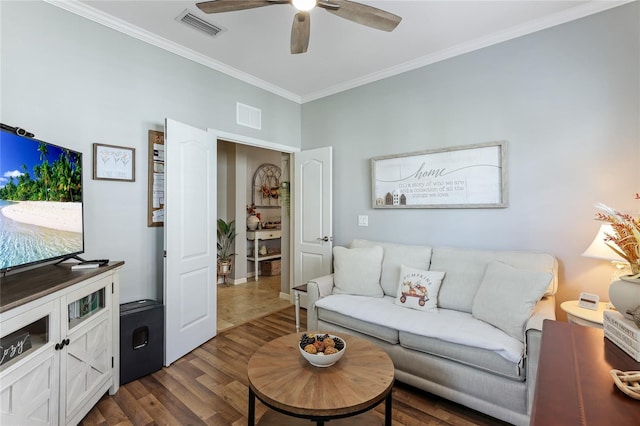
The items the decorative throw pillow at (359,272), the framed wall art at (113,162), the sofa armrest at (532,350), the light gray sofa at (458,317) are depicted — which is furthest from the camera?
the decorative throw pillow at (359,272)

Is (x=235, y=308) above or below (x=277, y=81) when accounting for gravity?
below

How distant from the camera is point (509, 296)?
6.65 ft

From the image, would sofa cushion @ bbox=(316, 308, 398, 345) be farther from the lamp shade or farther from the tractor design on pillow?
the lamp shade

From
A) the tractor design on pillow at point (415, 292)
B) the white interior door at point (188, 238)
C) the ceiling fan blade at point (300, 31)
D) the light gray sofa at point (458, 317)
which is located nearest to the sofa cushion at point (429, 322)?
the light gray sofa at point (458, 317)

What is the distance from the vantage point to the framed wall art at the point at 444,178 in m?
2.70

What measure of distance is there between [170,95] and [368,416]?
119 inches

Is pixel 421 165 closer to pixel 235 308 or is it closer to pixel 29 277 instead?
pixel 235 308

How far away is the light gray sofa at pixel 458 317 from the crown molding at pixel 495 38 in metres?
1.84

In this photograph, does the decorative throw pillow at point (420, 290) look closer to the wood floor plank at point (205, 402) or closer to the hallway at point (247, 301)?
the wood floor plank at point (205, 402)

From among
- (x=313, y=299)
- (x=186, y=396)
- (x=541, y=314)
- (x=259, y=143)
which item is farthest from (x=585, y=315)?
(x=259, y=143)

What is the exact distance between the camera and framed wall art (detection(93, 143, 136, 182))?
7.76 feet

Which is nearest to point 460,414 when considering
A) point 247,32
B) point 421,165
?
point 421,165

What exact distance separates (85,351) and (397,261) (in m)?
2.40

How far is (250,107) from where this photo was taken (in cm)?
355
